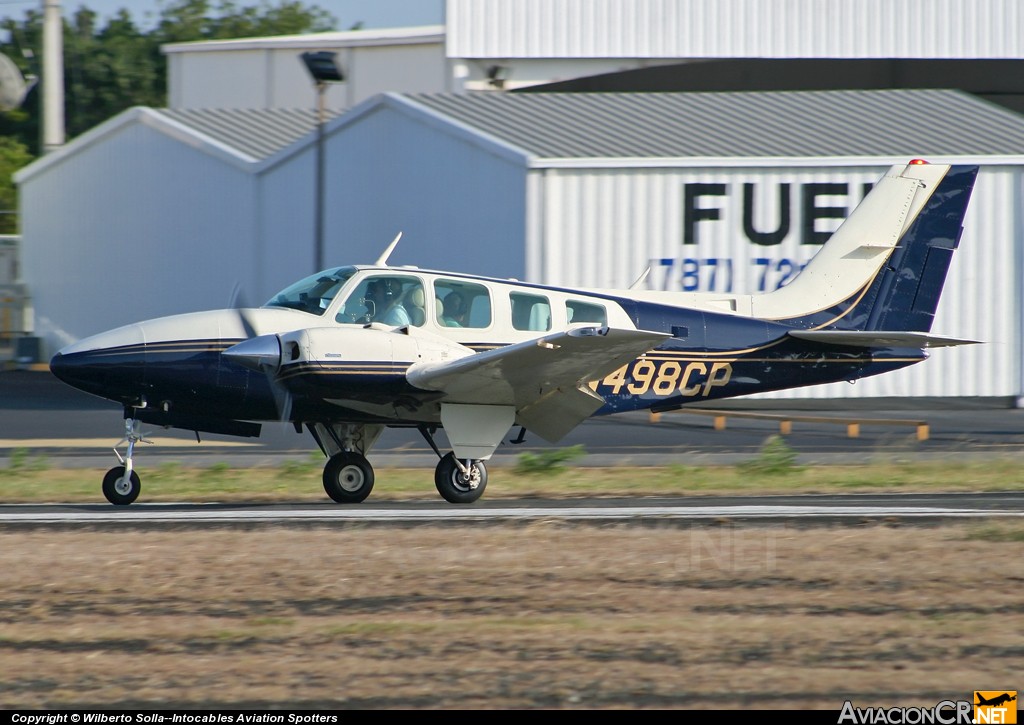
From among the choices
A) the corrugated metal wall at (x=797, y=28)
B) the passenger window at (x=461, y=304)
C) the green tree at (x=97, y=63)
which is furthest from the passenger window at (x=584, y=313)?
the green tree at (x=97, y=63)

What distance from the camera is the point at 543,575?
938 cm

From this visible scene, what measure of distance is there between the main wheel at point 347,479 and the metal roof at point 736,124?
1161 cm

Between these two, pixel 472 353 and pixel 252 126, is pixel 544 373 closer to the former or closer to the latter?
pixel 472 353

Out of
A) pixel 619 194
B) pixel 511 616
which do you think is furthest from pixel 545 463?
pixel 619 194

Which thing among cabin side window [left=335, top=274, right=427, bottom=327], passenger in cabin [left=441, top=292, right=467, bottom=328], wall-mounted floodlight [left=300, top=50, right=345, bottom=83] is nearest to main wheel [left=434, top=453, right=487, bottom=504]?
passenger in cabin [left=441, top=292, right=467, bottom=328]

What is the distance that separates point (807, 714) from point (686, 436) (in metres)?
14.0

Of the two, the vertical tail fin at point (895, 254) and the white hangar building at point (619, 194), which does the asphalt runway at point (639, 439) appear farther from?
the vertical tail fin at point (895, 254)

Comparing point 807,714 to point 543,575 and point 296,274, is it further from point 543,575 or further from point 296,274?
point 296,274

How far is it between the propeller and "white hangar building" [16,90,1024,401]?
1119 cm

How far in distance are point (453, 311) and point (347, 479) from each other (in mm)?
2045

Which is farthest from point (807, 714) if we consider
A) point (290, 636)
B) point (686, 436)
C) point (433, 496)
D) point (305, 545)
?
point (686, 436)

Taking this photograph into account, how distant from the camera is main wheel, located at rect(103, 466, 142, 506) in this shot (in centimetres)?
1263

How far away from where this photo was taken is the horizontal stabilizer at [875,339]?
13.6 metres

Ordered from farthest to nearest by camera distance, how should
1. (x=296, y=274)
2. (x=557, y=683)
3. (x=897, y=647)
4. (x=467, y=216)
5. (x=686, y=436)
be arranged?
(x=296, y=274)
(x=467, y=216)
(x=686, y=436)
(x=897, y=647)
(x=557, y=683)
